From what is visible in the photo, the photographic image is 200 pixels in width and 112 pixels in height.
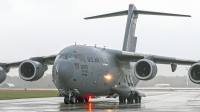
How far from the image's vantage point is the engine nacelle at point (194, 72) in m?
21.9

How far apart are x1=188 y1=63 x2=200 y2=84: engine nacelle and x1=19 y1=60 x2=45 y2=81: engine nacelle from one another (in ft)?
28.2

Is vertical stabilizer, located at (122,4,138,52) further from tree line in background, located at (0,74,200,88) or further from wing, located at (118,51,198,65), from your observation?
tree line in background, located at (0,74,200,88)

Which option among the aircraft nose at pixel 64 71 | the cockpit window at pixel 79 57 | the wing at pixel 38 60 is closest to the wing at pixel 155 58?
the cockpit window at pixel 79 57

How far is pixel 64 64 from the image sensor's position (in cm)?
2059

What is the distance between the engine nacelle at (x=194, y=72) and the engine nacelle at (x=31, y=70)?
8597mm

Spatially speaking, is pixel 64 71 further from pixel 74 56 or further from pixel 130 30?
pixel 130 30

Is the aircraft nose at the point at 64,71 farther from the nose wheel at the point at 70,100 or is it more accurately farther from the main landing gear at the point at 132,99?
the main landing gear at the point at 132,99

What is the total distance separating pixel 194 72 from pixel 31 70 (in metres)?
9.56

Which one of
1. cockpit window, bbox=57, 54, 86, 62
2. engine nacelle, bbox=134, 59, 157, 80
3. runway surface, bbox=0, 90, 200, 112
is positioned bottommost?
runway surface, bbox=0, 90, 200, 112

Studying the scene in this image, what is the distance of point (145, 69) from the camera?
22.9m

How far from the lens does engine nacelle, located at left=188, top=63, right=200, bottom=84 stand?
21.9 m

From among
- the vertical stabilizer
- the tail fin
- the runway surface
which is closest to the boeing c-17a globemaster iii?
the runway surface

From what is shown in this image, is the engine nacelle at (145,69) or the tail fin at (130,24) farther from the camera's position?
the tail fin at (130,24)

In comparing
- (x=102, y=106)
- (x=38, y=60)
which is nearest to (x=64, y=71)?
(x=102, y=106)
